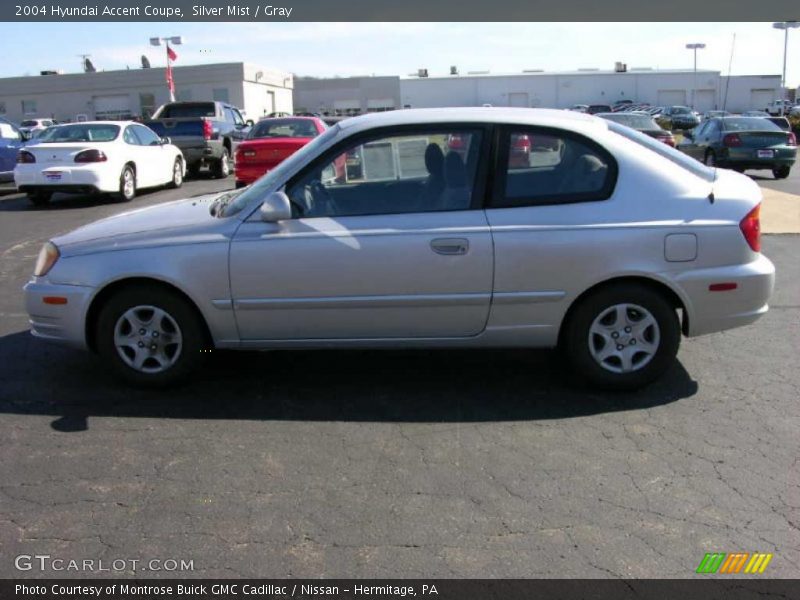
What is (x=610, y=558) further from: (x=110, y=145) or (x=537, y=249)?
(x=110, y=145)

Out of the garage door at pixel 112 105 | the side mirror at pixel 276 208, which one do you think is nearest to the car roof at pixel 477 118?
the side mirror at pixel 276 208

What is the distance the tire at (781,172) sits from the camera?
17591mm

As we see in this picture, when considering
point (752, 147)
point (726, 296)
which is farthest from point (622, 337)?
point (752, 147)

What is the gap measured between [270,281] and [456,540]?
6.49 ft

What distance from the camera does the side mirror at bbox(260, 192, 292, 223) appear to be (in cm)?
425

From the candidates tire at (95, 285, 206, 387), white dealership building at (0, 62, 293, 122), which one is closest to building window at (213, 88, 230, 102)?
white dealership building at (0, 62, 293, 122)

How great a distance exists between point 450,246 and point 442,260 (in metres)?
0.09

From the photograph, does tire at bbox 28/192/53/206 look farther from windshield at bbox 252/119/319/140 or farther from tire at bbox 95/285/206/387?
tire at bbox 95/285/206/387

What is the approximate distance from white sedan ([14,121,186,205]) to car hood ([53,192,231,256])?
9198mm

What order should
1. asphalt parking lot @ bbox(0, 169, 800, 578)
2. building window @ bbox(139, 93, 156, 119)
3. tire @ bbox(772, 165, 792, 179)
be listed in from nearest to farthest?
asphalt parking lot @ bbox(0, 169, 800, 578) → tire @ bbox(772, 165, 792, 179) → building window @ bbox(139, 93, 156, 119)

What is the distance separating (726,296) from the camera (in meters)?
4.39

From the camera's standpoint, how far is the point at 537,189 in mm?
4402
